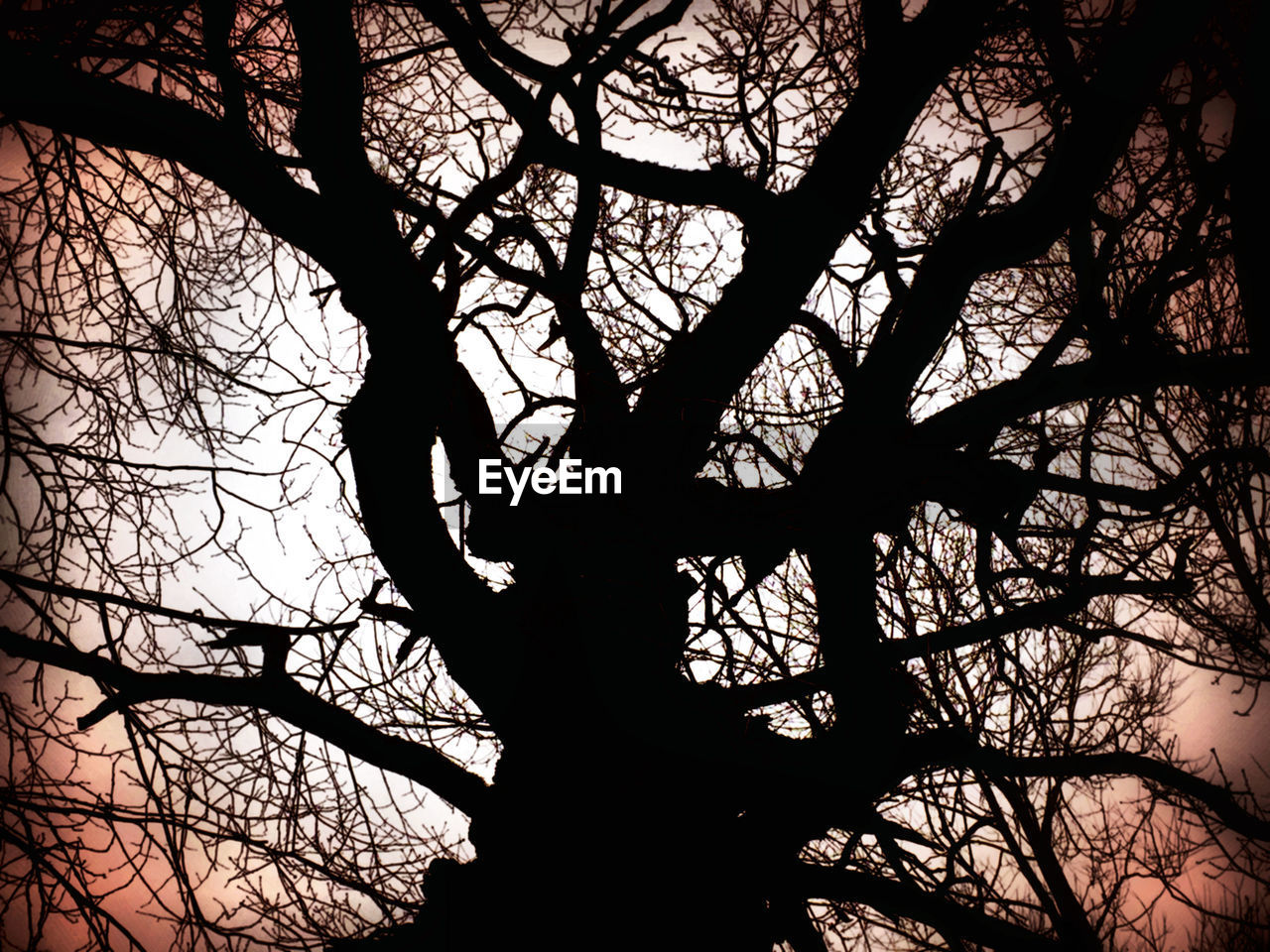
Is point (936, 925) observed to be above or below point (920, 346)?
below

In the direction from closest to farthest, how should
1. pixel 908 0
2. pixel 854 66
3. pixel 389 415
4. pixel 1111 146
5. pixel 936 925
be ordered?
pixel 1111 146 → pixel 936 925 → pixel 389 415 → pixel 908 0 → pixel 854 66

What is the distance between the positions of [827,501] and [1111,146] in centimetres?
150

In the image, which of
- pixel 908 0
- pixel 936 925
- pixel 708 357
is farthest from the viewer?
pixel 908 0

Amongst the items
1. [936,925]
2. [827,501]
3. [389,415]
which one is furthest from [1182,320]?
[389,415]

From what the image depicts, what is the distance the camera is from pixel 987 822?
2.74 meters

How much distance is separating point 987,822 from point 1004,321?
2926 mm

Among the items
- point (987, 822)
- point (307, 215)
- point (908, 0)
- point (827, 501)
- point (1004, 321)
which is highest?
point (908, 0)

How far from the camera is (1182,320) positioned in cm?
456

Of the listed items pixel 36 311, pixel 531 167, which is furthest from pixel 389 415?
pixel 531 167

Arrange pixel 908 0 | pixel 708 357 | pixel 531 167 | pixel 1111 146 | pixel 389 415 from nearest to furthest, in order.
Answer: pixel 1111 146 → pixel 389 415 → pixel 708 357 → pixel 908 0 → pixel 531 167

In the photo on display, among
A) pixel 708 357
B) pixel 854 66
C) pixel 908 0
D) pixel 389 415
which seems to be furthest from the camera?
pixel 854 66

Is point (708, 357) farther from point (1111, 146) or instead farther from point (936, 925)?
point (936, 925)

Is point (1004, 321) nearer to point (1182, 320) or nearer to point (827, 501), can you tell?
point (1182, 320)

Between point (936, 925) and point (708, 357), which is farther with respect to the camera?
point (708, 357)
